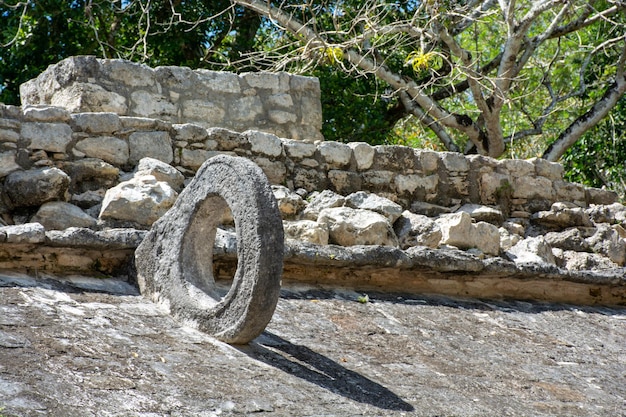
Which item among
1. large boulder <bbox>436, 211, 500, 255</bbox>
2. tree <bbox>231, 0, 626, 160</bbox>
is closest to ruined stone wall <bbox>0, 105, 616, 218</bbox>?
large boulder <bbox>436, 211, 500, 255</bbox>

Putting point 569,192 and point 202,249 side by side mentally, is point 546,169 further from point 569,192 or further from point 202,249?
point 202,249

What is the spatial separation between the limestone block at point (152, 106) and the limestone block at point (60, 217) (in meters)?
1.49

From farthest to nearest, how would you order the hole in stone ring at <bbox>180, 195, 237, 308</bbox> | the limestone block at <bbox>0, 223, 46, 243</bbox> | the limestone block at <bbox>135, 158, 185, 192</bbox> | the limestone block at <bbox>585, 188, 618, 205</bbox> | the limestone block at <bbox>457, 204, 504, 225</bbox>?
the limestone block at <bbox>585, 188, 618, 205</bbox>, the limestone block at <bbox>457, 204, 504, 225</bbox>, the limestone block at <bbox>135, 158, 185, 192</bbox>, the hole in stone ring at <bbox>180, 195, 237, 308</bbox>, the limestone block at <bbox>0, 223, 46, 243</bbox>

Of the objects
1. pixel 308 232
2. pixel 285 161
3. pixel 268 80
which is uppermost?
pixel 268 80

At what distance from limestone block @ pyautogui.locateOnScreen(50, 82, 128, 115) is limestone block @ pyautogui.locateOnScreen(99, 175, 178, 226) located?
120cm

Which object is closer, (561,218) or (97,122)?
(97,122)

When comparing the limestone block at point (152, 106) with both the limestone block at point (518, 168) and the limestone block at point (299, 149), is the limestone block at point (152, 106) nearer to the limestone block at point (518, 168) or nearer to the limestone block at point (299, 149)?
the limestone block at point (299, 149)

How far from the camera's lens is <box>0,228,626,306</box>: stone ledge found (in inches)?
167

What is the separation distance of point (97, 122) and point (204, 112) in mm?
1301

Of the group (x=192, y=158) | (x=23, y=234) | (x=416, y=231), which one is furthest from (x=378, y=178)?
(x=23, y=234)

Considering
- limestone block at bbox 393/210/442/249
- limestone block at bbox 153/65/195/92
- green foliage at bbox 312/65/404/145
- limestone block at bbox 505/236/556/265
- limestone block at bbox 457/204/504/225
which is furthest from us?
green foliage at bbox 312/65/404/145

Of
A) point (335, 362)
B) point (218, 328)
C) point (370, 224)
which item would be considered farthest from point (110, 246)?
point (370, 224)

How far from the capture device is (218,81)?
7.30 metres

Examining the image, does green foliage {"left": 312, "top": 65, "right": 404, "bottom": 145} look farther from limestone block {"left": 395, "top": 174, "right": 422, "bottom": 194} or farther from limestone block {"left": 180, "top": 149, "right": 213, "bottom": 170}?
limestone block {"left": 180, "top": 149, "right": 213, "bottom": 170}
